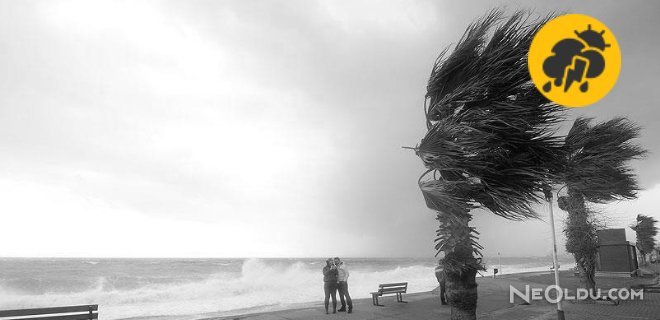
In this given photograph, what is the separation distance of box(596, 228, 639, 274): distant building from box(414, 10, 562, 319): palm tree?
1165 inches

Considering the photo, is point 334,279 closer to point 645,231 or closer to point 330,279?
point 330,279

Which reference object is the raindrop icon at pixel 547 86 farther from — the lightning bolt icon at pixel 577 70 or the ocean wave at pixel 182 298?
the ocean wave at pixel 182 298

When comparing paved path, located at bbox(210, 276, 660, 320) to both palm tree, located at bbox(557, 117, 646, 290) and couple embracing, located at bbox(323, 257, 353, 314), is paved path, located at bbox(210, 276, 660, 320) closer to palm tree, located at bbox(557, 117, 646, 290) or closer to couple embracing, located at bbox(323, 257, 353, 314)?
couple embracing, located at bbox(323, 257, 353, 314)

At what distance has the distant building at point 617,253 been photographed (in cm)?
2902

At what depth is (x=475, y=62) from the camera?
5.38 meters

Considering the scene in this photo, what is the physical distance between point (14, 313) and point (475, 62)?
11.9 metres

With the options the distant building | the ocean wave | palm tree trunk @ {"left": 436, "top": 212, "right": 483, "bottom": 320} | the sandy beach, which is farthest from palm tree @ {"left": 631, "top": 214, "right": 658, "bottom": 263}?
palm tree trunk @ {"left": 436, "top": 212, "right": 483, "bottom": 320}

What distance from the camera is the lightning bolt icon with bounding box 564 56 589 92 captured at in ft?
13.8

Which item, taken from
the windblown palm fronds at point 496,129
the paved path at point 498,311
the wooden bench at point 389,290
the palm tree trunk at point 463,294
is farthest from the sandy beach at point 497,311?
the windblown palm fronds at point 496,129

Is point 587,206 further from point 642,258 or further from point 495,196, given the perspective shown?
point 642,258

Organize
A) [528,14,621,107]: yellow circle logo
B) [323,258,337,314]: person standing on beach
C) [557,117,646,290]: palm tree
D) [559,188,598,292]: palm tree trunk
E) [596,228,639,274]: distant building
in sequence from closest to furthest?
[528,14,621,107]: yellow circle logo < [557,117,646,290]: palm tree < [323,258,337,314]: person standing on beach < [559,188,598,292]: palm tree trunk < [596,228,639,274]: distant building

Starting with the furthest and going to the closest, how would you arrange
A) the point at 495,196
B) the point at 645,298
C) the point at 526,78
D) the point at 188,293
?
the point at 188,293, the point at 645,298, the point at 495,196, the point at 526,78

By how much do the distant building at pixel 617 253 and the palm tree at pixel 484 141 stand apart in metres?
29.6

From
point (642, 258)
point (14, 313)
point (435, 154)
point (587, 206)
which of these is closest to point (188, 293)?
point (14, 313)
